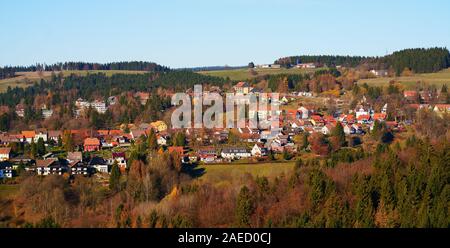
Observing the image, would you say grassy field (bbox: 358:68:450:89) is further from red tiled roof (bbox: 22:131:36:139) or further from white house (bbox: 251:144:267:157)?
red tiled roof (bbox: 22:131:36:139)

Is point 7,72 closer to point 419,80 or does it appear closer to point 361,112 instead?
point 361,112

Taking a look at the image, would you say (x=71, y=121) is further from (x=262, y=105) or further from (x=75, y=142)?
(x=262, y=105)

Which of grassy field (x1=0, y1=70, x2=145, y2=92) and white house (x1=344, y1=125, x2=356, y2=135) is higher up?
grassy field (x1=0, y1=70, x2=145, y2=92)

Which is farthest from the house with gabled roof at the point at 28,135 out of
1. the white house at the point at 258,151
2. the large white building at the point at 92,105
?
the white house at the point at 258,151

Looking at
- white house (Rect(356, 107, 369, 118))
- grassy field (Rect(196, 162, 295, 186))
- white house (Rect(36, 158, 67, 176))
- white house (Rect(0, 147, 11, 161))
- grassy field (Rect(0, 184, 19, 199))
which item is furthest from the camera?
white house (Rect(356, 107, 369, 118))

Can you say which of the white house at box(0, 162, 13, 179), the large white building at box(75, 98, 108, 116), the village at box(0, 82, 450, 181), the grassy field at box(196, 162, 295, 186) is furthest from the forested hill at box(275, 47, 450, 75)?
the white house at box(0, 162, 13, 179)
